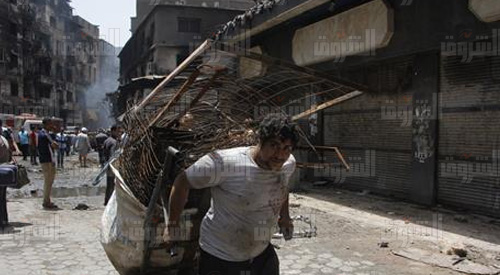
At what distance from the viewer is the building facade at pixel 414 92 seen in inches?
274

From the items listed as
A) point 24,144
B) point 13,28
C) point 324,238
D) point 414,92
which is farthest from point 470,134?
point 13,28

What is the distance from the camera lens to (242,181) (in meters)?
2.54

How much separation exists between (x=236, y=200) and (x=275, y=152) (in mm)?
379

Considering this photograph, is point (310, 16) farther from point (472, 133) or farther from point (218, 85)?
point (218, 85)

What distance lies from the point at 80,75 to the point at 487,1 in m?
60.6

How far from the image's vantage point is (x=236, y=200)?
8.41 feet

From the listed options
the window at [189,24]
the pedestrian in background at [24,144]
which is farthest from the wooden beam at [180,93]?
the window at [189,24]

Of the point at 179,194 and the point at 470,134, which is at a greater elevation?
the point at 470,134

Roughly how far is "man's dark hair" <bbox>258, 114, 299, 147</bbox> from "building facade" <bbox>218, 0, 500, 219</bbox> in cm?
517

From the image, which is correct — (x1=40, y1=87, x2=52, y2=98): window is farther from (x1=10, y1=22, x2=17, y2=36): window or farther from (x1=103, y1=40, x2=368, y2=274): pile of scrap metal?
(x1=103, y1=40, x2=368, y2=274): pile of scrap metal

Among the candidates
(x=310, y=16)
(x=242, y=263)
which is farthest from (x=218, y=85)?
(x=310, y=16)

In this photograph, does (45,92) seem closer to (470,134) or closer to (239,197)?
(470,134)

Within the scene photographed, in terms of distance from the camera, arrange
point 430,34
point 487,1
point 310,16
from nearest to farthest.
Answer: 1. point 487,1
2. point 430,34
3. point 310,16

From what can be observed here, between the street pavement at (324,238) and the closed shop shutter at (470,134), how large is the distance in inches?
16.2
